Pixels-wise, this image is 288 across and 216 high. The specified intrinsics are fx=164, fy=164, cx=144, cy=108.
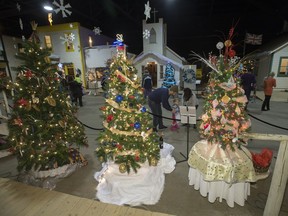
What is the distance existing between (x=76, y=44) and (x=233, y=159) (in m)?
17.6

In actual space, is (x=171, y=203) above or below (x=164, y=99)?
below

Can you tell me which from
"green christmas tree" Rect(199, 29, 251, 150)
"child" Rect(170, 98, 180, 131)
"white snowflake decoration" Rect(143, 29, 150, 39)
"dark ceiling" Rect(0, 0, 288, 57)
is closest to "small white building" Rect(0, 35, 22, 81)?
"dark ceiling" Rect(0, 0, 288, 57)

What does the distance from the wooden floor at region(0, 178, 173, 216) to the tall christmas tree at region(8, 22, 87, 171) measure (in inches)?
28.4

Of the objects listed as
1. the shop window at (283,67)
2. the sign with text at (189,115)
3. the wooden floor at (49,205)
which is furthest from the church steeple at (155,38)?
the wooden floor at (49,205)

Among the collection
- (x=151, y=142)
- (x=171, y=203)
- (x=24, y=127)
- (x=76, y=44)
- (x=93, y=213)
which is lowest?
(x=171, y=203)

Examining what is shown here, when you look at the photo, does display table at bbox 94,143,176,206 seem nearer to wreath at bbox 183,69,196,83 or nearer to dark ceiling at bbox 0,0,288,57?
wreath at bbox 183,69,196,83

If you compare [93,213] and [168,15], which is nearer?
[93,213]

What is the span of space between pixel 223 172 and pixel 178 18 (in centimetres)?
2269

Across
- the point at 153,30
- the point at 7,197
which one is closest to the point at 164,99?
the point at 7,197

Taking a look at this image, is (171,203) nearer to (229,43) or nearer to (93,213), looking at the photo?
(93,213)

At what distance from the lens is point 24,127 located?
3291 millimetres

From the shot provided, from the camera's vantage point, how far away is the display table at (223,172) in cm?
262

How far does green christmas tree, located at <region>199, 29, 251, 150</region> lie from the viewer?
2711 mm

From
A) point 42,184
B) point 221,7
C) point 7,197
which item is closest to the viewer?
point 7,197
